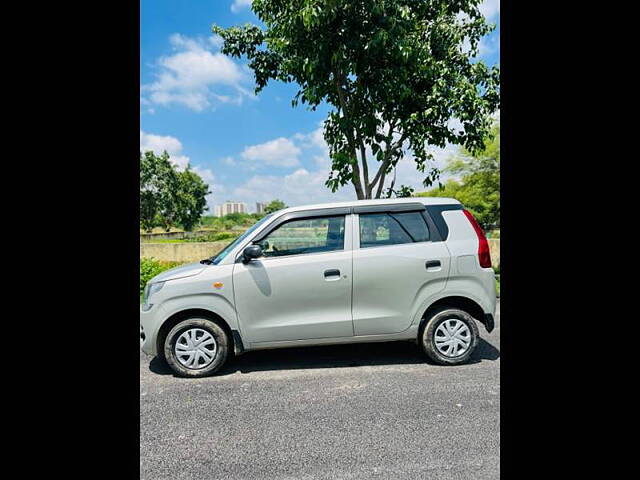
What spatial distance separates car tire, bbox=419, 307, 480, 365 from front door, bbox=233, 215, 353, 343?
90 centimetres

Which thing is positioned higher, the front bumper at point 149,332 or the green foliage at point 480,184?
the green foliage at point 480,184

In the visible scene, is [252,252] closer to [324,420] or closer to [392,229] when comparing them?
[392,229]

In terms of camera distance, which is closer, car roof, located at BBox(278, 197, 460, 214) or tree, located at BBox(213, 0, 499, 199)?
car roof, located at BBox(278, 197, 460, 214)

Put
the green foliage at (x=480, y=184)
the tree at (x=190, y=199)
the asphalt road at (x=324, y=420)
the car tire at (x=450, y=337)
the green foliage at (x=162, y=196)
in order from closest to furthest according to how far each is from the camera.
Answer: the asphalt road at (x=324, y=420), the car tire at (x=450, y=337), the green foliage at (x=480, y=184), the green foliage at (x=162, y=196), the tree at (x=190, y=199)

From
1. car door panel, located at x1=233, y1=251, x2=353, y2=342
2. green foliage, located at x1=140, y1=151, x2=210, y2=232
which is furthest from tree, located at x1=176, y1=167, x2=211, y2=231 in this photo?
car door panel, located at x1=233, y1=251, x2=353, y2=342

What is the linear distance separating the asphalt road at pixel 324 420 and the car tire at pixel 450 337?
13 cm

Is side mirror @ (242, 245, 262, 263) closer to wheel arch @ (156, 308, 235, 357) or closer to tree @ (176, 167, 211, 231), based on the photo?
wheel arch @ (156, 308, 235, 357)

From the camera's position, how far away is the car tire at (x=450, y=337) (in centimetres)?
393

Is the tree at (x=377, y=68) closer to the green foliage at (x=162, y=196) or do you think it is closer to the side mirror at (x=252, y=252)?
the side mirror at (x=252, y=252)

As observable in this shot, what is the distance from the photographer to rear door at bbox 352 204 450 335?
384 centimetres

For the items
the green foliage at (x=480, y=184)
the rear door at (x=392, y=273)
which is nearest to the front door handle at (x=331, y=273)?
the rear door at (x=392, y=273)

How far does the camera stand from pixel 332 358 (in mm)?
4230

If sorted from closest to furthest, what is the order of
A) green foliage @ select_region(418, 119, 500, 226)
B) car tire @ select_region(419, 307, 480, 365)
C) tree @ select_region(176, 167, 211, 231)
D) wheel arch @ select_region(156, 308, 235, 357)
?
wheel arch @ select_region(156, 308, 235, 357), car tire @ select_region(419, 307, 480, 365), green foliage @ select_region(418, 119, 500, 226), tree @ select_region(176, 167, 211, 231)
